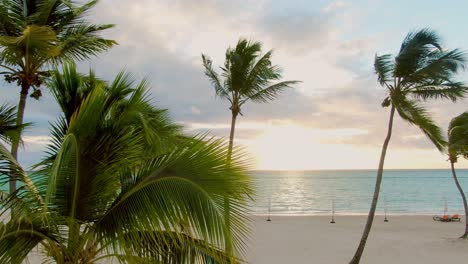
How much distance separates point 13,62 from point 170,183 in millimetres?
4324

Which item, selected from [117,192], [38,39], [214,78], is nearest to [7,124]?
[38,39]

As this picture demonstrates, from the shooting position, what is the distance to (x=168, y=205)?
3535 millimetres

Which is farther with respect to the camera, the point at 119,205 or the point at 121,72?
the point at 121,72

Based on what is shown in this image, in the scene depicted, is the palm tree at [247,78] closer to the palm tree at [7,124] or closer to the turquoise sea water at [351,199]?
the turquoise sea water at [351,199]

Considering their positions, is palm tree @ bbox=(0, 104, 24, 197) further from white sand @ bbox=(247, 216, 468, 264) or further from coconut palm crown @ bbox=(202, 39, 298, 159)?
white sand @ bbox=(247, 216, 468, 264)

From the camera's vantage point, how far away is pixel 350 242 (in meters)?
14.5

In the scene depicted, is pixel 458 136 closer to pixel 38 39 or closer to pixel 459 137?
pixel 459 137

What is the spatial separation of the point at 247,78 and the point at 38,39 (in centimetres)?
496

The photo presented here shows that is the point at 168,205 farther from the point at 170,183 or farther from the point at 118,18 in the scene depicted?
the point at 118,18

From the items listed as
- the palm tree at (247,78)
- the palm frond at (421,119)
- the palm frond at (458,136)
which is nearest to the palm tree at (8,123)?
the palm tree at (247,78)

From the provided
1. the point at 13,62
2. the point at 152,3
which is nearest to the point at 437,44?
the point at 152,3

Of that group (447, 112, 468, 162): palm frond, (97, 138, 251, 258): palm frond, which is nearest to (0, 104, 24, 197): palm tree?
(97, 138, 251, 258): palm frond

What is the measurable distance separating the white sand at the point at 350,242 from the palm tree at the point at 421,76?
2265 millimetres

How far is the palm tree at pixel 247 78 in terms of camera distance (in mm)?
9445
